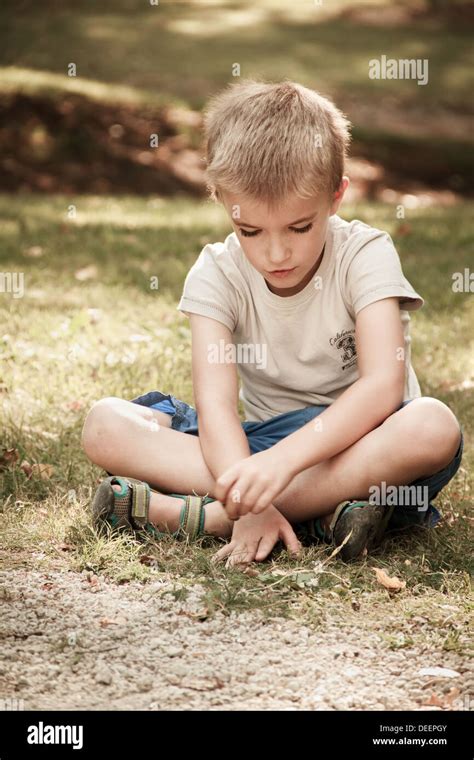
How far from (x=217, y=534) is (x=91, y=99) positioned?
8.49 meters

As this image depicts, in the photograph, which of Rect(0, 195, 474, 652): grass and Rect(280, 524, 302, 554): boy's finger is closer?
Rect(0, 195, 474, 652): grass

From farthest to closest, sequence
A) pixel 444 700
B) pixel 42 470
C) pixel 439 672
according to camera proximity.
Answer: pixel 42 470, pixel 439 672, pixel 444 700

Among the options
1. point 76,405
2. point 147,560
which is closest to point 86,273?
point 76,405

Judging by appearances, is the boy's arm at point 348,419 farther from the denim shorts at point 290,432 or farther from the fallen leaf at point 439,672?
the fallen leaf at point 439,672

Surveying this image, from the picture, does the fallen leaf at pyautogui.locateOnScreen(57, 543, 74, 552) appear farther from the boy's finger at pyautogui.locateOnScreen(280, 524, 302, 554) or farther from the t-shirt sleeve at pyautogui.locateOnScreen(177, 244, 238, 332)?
the t-shirt sleeve at pyautogui.locateOnScreen(177, 244, 238, 332)

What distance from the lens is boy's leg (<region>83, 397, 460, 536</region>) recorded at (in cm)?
237

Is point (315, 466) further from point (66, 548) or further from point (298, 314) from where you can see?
point (66, 548)

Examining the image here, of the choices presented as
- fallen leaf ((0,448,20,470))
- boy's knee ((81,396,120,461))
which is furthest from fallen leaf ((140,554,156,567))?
fallen leaf ((0,448,20,470))

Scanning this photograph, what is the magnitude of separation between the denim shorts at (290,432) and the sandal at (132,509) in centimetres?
28

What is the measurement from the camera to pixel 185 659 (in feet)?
6.34

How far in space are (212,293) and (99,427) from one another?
1.52ft

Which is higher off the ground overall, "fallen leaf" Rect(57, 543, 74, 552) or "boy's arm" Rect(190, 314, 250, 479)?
"boy's arm" Rect(190, 314, 250, 479)

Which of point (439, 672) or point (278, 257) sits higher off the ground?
point (278, 257)

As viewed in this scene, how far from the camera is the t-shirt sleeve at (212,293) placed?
8.56ft
